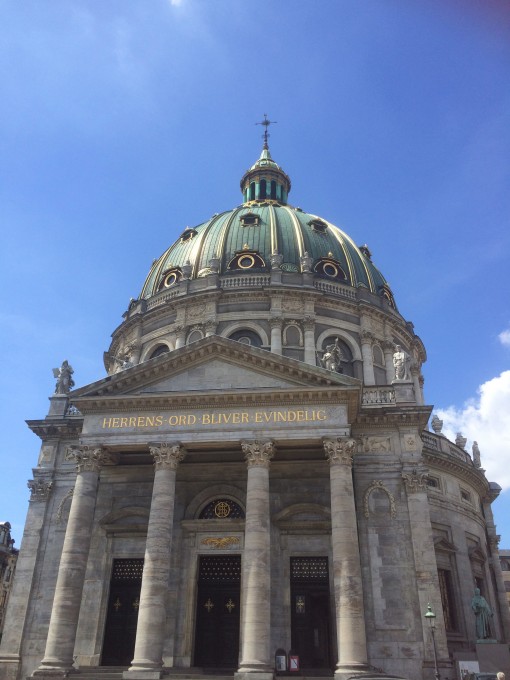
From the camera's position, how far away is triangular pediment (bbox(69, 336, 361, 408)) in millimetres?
26703

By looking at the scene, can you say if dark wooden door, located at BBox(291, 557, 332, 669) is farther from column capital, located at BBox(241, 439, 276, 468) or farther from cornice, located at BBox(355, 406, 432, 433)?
cornice, located at BBox(355, 406, 432, 433)

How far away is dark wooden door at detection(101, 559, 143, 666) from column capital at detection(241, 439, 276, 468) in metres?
7.72

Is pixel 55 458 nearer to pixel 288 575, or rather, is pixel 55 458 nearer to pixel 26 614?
pixel 26 614

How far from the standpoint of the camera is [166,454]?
2578 centimetres

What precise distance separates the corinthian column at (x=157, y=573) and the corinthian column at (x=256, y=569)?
295 centimetres

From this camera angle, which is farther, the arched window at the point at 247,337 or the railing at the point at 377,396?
the arched window at the point at 247,337

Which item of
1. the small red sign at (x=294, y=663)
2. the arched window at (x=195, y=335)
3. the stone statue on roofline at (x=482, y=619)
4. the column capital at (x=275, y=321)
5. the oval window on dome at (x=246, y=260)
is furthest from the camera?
the oval window on dome at (x=246, y=260)

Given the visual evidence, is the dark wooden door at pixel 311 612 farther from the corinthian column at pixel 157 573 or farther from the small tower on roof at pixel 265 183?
the small tower on roof at pixel 265 183

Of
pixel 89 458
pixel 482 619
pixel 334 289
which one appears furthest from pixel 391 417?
pixel 334 289

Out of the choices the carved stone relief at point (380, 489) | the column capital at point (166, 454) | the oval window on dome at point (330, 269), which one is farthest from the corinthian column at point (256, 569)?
the oval window on dome at point (330, 269)

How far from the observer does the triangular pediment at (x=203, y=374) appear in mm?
26703

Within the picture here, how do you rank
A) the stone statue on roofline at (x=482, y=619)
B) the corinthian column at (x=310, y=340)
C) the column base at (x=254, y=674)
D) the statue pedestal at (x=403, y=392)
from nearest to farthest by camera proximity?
the column base at (x=254, y=674) → the stone statue on roofline at (x=482, y=619) → the statue pedestal at (x=403, y=392) → the corinthian column at (x=310, y=340)

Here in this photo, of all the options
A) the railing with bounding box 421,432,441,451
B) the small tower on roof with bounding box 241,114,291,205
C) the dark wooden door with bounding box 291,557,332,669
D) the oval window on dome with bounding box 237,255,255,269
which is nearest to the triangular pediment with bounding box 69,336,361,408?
the dark wooden door with bounding box 291,557,332,669

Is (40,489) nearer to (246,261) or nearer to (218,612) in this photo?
(218,612)
